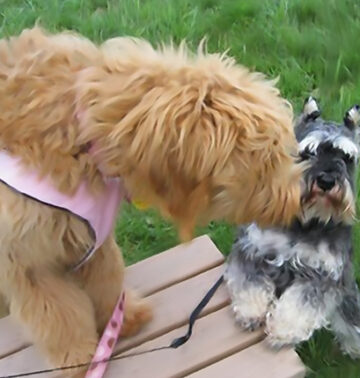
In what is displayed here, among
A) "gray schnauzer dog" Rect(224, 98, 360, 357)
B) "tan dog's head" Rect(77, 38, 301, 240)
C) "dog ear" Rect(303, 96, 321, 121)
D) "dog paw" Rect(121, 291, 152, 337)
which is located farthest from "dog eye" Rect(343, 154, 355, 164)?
"dog paw" Rect(121, 291, 152, 337)

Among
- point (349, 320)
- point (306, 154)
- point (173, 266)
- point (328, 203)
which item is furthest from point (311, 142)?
point (173, 266)

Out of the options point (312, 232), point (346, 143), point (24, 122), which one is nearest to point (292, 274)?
point (312, 232)

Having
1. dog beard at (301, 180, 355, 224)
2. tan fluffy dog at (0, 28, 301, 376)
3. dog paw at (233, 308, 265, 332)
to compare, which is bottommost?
dog paw at (233, 308, 265, 332)

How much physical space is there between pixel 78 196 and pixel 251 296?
77 cm

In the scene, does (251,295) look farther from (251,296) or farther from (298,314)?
(298,314)

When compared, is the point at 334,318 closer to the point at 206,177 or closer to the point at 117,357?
the point at 117,357

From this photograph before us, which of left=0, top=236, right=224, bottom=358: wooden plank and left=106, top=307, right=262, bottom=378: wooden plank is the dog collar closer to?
left=106, top=307, right=262, bottom=378: wooden plank

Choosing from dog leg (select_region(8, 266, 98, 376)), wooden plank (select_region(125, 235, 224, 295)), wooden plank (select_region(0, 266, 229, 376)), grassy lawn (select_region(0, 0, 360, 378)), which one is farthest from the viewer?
grassy lawn (select_region(0, 0, 360, 378))

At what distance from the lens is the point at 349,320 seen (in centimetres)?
270

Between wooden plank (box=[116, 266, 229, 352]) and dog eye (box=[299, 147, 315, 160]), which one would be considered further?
wooden plank (box=[116, 266, 229, 352])

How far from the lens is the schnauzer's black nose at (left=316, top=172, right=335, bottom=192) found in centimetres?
234

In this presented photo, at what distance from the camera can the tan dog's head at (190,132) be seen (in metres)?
1.92

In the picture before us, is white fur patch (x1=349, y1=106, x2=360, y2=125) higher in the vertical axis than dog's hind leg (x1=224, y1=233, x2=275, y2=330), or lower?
higher

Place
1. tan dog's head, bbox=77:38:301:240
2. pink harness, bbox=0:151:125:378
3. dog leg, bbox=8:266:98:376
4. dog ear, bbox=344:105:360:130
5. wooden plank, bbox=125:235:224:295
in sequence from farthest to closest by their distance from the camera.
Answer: wooden plank, bbox=125:235:224:295
dog ear, bbox=344:105:360:130
dog leg, bbox=8:266:98:376
pink harness, bbox=0:151:125:378
tan dog's head, bbox=77:38:301:240
